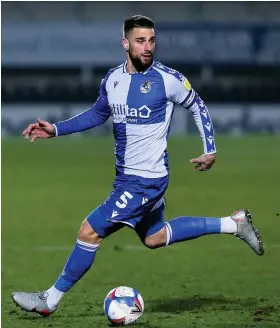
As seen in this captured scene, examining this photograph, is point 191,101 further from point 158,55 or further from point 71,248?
point 158,55

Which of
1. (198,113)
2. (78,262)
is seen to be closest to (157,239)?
(78,262)

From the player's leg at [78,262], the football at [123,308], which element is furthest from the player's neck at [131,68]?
the football at [123,308]

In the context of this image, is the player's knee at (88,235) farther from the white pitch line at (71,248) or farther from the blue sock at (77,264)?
the white pitch line at (71,248)

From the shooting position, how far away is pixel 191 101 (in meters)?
7.08

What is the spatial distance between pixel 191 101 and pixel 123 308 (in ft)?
4.92

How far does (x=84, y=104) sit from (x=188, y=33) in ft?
16.1

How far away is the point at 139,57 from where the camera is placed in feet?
22.8

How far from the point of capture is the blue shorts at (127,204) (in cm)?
704

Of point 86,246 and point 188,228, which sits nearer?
point 86,246

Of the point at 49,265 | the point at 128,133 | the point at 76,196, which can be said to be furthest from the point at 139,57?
the point at 76,196

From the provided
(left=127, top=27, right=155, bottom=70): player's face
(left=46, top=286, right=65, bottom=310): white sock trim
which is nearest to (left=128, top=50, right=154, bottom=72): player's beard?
(left=127, top=27, right=155, bottom=70): player's face

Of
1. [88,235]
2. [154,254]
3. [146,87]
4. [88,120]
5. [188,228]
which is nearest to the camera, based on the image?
[146,87]

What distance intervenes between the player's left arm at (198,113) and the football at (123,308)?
102 centimetres

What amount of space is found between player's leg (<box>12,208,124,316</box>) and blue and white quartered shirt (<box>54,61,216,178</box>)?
409 millimetres
